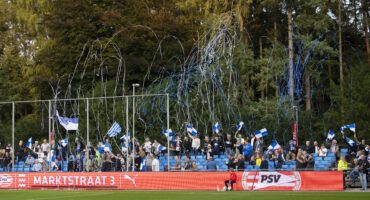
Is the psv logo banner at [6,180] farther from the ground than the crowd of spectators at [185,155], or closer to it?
closer to it

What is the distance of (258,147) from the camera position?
135ft

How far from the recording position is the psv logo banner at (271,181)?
36969 mm

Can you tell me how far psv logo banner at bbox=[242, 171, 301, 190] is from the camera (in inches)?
1455

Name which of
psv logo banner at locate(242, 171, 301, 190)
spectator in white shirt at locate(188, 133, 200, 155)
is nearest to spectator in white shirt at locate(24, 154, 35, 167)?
spectator in white shirt at locate(188, 133, 200, 155)

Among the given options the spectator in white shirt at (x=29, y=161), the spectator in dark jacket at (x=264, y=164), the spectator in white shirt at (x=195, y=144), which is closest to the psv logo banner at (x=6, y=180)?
the spectator in white shirt at (x=29, y=161)

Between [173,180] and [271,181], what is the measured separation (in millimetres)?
5349

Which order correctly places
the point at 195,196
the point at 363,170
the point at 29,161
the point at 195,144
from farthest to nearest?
1. the point at 29,161
2. the point at 195,144
3. the point at 363,170
4. the point at 195,196

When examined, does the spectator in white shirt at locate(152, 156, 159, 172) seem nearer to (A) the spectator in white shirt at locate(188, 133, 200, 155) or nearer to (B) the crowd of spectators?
(B) the crowd of spectators

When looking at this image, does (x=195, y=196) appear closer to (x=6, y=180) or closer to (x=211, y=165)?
(x=211, y=165)

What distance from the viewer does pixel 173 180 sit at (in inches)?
1558

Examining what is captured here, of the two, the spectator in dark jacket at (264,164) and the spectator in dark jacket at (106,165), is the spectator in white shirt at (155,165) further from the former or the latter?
the spectator in dark jacket at (264,164)

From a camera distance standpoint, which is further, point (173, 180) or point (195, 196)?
point (173, 180)

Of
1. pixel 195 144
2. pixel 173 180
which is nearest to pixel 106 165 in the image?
pixel 173 180

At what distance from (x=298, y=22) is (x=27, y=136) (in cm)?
2296
